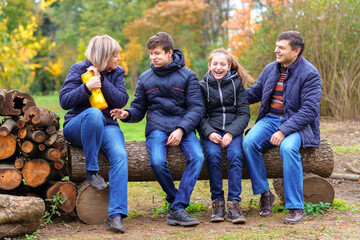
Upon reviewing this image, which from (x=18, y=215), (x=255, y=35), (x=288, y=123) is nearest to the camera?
(x=18, y=215)

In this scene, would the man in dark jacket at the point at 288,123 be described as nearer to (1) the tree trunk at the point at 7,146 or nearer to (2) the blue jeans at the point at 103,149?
(2) the blue jeans at the point at 103,149

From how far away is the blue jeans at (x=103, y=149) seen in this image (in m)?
4.17

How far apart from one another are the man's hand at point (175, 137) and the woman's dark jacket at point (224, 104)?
28 centimetres

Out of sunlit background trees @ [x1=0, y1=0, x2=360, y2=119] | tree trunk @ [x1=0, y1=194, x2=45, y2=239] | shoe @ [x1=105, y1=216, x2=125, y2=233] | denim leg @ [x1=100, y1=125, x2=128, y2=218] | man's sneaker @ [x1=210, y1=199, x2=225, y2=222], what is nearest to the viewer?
tree trunk @ [x1=0, y1=194, x2=45, y2=239]

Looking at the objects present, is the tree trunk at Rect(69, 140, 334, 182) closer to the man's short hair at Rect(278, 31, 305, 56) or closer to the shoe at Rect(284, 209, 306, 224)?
the shoe at Rect(284, 209, 306, 224)

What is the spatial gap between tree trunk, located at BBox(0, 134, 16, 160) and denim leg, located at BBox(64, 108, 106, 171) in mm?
569

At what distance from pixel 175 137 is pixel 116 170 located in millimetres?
643

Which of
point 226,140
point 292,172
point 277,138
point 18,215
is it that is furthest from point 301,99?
point 18,215

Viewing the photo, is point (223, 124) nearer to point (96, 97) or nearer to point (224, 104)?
point (224, 104)

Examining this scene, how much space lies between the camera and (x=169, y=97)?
15.2 ft

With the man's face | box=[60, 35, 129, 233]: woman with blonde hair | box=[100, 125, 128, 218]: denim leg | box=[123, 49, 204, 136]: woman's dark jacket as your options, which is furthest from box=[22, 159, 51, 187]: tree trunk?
the man's face

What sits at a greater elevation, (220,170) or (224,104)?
(224,104)

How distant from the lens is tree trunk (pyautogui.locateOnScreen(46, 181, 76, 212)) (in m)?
4.41

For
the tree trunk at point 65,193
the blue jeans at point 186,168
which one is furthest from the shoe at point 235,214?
the tree trunk at point 65,193
